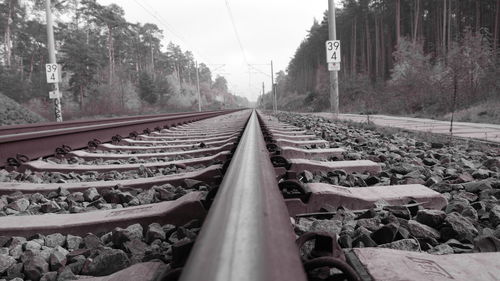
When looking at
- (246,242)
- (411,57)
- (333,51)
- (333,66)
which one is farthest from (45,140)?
(411,57)

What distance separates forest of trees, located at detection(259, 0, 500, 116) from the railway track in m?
3.85

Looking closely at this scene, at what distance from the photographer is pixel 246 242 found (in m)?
0.83

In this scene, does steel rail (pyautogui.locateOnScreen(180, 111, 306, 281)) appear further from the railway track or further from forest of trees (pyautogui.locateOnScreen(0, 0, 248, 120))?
forest of trees (pyautogui.locateOnScreen(0, 0, 248, 120))

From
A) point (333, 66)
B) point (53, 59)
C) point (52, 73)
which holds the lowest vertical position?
point (333, 66)

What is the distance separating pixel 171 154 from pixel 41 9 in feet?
154

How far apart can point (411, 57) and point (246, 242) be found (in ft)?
79.6

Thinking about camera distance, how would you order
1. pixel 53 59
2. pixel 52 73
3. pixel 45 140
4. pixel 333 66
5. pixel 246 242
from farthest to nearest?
pixel 53 59 < pixel 52 73 < pixel 333 66 < pixel 45 140 < pixel 246 242

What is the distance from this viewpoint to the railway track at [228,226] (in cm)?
85

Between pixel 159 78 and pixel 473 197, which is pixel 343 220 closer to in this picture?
pixel 473 197

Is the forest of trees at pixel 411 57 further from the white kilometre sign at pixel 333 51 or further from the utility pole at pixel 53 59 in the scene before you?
the utility pole at pixel 53 59

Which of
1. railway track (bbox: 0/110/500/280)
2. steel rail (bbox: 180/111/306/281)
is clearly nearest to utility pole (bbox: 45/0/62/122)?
railway track (bbox: 0/110/500/280)

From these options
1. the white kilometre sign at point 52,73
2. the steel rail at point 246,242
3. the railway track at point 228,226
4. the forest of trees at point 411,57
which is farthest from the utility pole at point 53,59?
the steel rail at point 246,242

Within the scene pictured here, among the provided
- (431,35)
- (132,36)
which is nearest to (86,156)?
(431,35)

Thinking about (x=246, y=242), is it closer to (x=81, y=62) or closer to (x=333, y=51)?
(x=333, y=51)
